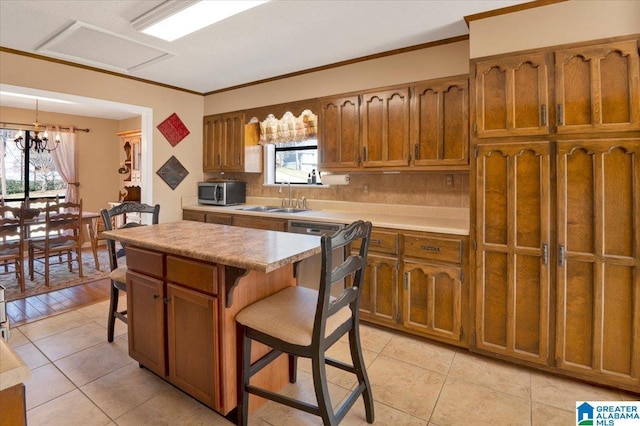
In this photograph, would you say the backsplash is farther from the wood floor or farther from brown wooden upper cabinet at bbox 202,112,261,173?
the wood floor

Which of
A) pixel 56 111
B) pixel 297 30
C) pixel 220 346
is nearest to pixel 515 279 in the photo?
pixel 220 346

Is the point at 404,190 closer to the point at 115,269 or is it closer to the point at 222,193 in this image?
the point at 222,193

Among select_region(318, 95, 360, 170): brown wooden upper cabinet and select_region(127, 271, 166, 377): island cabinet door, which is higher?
select_region(318, 95, 360, 170): brown wooden upper cabinet

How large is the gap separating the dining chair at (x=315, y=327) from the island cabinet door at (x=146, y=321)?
0.59 metres

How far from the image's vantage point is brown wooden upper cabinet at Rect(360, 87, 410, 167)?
312cm

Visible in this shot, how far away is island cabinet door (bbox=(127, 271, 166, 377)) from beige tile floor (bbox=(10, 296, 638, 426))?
0.18 metres

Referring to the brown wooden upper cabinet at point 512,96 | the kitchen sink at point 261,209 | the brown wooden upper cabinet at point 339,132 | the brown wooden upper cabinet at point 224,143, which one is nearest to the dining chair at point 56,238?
the brown wooden upper cabinet at point 224,143

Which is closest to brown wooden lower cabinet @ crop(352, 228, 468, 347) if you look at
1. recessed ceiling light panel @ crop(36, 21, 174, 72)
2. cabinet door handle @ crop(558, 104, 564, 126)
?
cabinet door handle @ crop(558, 104, 564, 126)

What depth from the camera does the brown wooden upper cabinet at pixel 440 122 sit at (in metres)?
2.83

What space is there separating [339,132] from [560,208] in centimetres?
205

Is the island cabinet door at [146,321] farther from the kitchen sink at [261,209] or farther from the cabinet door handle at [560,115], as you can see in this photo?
the cabinet door handle at [560,115]

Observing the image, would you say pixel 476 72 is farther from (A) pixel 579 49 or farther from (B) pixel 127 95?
(B) pixel 127 95

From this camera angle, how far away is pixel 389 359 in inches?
99.6

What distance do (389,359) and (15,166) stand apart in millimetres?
7069
